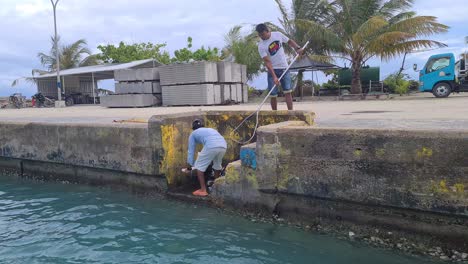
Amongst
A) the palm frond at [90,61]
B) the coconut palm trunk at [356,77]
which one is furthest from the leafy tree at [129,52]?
the coconut palm trunk at [356,77]

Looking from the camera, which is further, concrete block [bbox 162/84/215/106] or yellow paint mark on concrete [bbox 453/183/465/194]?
concrete block [bbox 162/84/215/106]

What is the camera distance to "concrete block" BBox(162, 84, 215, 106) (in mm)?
18472

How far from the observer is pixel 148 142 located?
6941mm

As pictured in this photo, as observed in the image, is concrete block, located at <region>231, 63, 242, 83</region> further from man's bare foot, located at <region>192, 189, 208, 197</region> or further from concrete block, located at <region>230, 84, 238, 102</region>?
man's bare foot, located at <region>192, 189, 208, 197</region>

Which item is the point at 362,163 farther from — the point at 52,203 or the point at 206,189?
the point at 52,203

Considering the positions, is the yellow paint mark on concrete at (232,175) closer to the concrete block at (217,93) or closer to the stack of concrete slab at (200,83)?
the stack of concrete slab at (200,83)

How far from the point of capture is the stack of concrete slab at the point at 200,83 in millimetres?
18562

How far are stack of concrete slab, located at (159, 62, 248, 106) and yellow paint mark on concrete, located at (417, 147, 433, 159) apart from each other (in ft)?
47.6

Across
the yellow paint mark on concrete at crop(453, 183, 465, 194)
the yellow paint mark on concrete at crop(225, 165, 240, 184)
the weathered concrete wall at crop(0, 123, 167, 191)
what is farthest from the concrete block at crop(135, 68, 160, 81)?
the yellow paint mark on concrete at crop(453, 183, 465, 194)

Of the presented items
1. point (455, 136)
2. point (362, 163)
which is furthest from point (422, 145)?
point (362, 163)

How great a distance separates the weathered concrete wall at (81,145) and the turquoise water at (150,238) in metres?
0.81

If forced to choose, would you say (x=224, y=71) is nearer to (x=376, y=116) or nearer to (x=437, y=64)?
(x=437, y=64)

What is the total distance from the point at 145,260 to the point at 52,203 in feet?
10.7

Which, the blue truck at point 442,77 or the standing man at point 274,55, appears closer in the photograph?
the standing man at point 274,55
